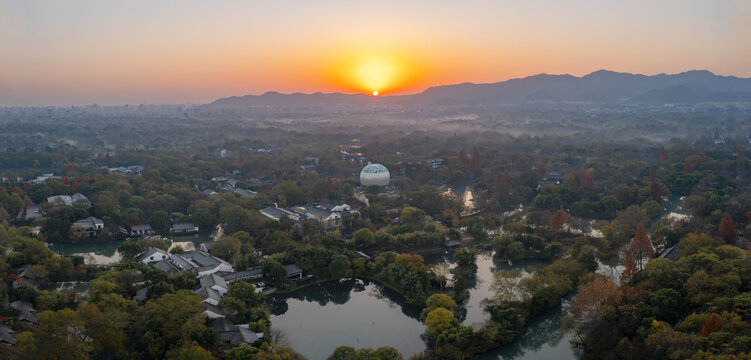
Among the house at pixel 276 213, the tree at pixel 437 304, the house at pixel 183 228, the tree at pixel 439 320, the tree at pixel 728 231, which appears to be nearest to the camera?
the tree at pixel 439 320

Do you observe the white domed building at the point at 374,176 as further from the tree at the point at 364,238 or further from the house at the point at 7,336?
the house at the point at 7,336

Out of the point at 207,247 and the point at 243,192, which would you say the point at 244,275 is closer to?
the point at 207,247

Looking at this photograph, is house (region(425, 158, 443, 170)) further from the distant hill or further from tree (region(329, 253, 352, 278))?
the distant hill

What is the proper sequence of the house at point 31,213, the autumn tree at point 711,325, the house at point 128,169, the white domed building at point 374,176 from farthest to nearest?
the house at point 128,169 < the white domed building at point 374,176 < the house at point 31,213 < the autumn tree at point 711,325

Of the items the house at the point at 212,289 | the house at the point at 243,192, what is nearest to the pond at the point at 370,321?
the house at the point at 212,289

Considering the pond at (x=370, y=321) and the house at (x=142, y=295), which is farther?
the house at (x=142, y=295)

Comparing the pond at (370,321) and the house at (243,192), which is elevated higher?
the house at (243,192)

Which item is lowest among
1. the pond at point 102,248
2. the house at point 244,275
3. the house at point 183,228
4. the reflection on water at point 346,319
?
the reflection on water at point 346,319

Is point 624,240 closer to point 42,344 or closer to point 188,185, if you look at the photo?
point 42,344
